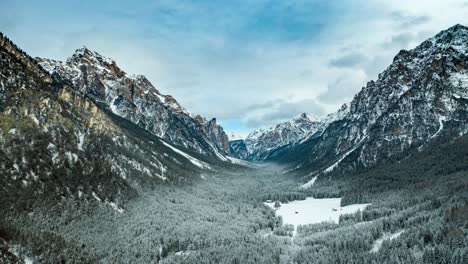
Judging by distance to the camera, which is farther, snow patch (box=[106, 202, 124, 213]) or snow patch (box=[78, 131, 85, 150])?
snow patch (box=[78, 131, 85, 150])

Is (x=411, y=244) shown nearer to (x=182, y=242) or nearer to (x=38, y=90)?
(x=182, y=242)

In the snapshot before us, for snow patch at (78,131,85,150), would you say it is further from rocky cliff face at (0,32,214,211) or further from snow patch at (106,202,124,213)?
snow patch at (106,202,124,213)

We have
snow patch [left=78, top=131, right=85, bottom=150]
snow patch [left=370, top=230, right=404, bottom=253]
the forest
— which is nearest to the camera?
the forest

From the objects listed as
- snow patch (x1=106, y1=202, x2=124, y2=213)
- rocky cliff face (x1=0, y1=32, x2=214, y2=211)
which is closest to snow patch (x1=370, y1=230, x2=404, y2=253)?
snow patch (x1=106, y1=202, x2=124, y2=213)

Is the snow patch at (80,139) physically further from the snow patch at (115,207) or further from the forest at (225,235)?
the forest at (225,235)

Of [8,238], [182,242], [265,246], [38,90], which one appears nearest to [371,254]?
[265,246]

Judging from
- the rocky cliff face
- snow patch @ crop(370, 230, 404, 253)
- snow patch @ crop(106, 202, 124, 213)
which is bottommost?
snow patch @ crop(370, 230, 404, 253)
